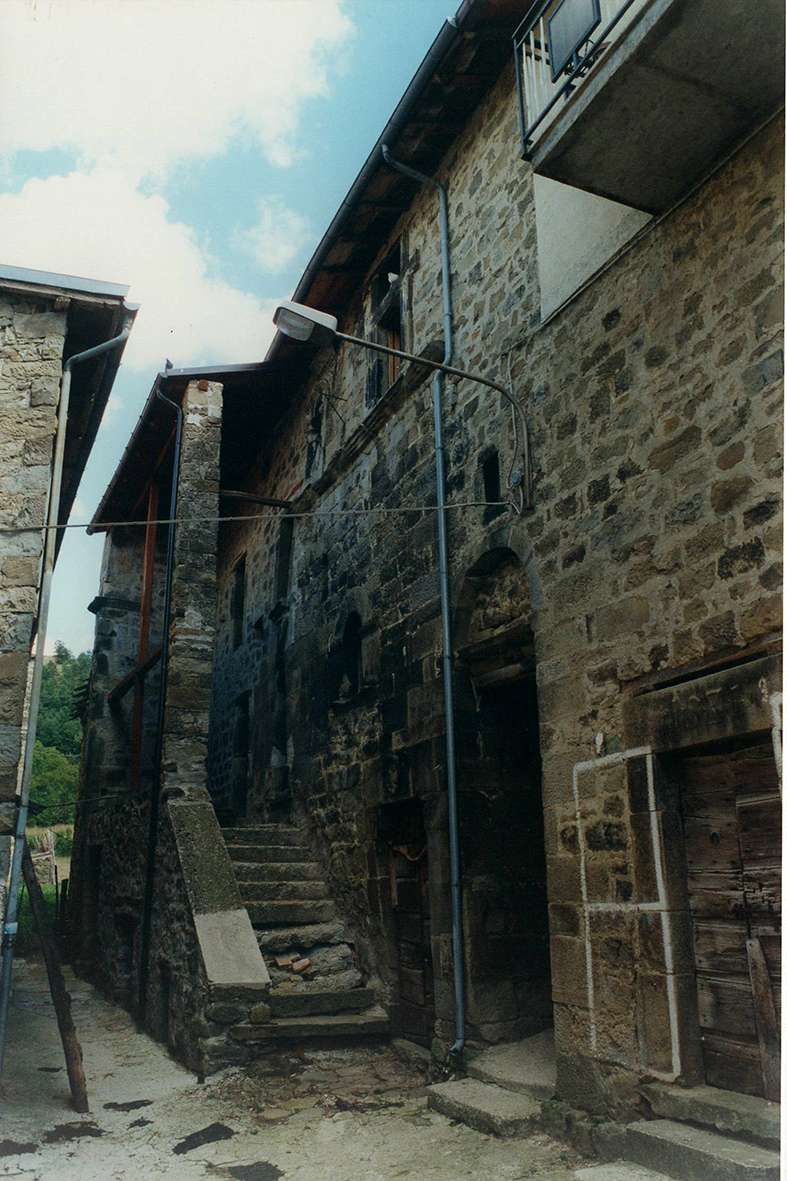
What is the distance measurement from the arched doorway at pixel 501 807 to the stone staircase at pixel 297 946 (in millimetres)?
1158

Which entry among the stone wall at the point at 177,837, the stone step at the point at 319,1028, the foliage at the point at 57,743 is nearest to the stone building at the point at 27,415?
the stone wall at the point at 177,837

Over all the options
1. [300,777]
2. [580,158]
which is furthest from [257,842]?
[580,158]

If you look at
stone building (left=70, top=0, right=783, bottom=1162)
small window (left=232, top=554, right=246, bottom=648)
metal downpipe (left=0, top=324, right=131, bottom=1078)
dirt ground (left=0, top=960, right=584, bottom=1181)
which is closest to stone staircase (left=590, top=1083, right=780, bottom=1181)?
stone building (left=70, top=0, right=783, bottom=1162)

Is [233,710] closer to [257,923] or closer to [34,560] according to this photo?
[257,923]

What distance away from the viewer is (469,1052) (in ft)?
18.5

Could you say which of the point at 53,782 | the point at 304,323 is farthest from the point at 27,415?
the point at 53,782

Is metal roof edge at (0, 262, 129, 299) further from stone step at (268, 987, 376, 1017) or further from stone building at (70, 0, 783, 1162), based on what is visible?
stone step at (268, 987, 376, 1017)

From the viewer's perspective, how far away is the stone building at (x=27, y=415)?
190 inches

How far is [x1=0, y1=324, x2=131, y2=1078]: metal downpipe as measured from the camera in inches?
181

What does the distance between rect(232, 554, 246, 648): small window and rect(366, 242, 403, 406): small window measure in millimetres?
4556

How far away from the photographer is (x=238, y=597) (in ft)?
41.3

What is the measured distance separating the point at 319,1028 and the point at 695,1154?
318 centimetres

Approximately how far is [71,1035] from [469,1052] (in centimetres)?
241

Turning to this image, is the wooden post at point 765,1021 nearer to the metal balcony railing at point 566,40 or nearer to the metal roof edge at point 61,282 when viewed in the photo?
the metal balcony railing at point 566,40
